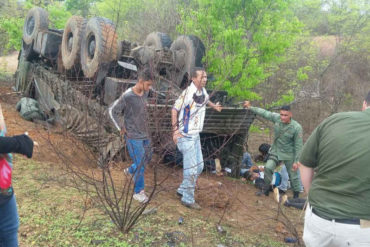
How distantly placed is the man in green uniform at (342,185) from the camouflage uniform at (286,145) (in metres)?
3.59

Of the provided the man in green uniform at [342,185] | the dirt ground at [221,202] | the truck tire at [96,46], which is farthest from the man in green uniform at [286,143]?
the man in green uniform at [342,185]

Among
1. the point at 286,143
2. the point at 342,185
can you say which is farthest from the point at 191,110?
the point at 342,185

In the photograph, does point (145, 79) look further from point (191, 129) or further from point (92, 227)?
point (92, 227)

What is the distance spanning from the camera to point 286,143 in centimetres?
Answer: 594

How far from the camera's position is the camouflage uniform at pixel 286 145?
5.79m

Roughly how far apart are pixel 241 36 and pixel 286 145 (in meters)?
3.39

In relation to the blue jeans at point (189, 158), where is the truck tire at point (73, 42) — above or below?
above

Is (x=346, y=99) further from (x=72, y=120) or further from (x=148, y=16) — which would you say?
(x=72, y=120)

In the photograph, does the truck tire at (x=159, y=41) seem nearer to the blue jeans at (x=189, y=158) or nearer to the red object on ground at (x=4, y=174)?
the blue jeans at (x=189, y=158)

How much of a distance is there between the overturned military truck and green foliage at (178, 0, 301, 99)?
1.75 ft

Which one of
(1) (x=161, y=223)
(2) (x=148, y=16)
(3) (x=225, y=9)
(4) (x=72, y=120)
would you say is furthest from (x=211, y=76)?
(2) (x=148, y=16)

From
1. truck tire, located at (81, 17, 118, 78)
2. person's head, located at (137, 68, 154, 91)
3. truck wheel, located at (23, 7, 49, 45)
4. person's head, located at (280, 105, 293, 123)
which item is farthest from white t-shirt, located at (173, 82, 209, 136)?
truck wheel, located at (23, 7, 49, 45)

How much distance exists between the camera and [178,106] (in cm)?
425

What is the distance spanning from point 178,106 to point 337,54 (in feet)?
54.9
